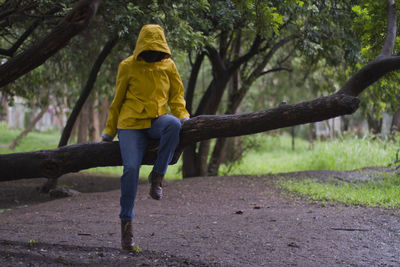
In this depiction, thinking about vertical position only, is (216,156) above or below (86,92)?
below

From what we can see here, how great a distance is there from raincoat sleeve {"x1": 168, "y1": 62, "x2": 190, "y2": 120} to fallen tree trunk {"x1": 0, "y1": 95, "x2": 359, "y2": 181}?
0.81 feet

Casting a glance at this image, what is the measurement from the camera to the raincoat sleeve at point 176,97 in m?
4.54

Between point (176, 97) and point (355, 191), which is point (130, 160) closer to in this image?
point (176, 97)

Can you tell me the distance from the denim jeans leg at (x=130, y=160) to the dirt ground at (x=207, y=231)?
1.75 ft

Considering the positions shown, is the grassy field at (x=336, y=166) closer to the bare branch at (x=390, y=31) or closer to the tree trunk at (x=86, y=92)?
the bare branch at (x=390, y=31)

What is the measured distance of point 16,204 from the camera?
9133 mm

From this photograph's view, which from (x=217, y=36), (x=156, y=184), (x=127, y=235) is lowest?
(x=127, y=235)

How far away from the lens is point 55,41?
12.4 feet

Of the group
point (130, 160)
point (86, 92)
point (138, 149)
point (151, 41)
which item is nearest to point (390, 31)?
point (151, 41)

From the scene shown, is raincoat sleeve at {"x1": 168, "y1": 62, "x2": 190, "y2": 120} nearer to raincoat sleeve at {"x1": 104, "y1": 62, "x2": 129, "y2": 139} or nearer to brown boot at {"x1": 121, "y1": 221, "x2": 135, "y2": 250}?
raincoat sleeve at {"x1": 104, "y1": 62, "x2": 129, "y2": 139}

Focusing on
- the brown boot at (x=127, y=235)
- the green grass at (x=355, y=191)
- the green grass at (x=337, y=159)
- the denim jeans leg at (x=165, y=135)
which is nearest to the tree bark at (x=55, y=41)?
the denim jeans leg at (x=165, y=135)

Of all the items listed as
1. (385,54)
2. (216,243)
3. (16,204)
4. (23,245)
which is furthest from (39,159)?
(16,204)

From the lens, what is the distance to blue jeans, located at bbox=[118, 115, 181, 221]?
416 centimetres

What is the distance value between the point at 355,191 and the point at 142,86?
5121 millimetres
